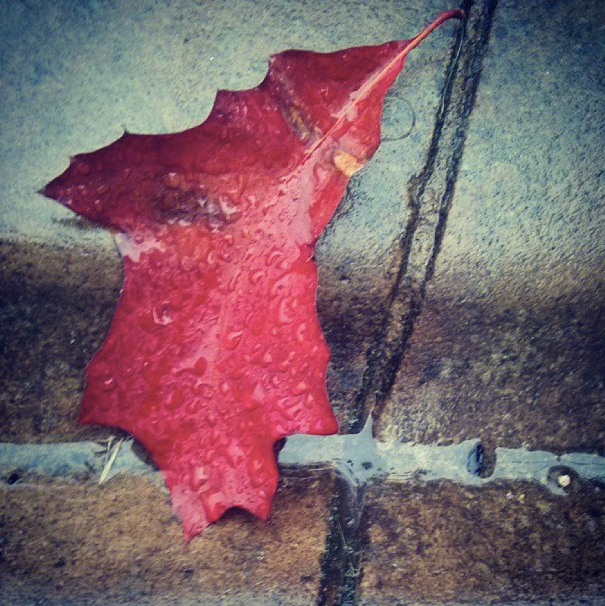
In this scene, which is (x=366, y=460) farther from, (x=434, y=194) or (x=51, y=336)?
(x=51, y=336)

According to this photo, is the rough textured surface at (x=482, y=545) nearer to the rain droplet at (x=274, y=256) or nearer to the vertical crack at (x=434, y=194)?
the vertical crack at (x=434, y=194)

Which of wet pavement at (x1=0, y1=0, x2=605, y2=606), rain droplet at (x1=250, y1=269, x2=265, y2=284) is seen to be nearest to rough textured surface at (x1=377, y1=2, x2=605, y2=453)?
wet pavement at (x1=0, y1=0, x2=605, y2=606)

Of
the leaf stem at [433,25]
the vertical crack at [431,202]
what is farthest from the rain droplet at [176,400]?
the leaf stem at [433,25]

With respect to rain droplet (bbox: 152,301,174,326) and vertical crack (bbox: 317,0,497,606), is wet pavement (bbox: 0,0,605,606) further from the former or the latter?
rain droplet (bbox: 152,301,174,326)

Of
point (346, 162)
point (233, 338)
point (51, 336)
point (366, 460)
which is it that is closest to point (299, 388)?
point (233, 338)

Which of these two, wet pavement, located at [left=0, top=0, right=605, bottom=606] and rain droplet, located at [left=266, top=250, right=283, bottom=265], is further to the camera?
wet pavement, located at [left=0, top=0, right=605, bottom=606]

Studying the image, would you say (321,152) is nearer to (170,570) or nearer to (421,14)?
(421,14)
